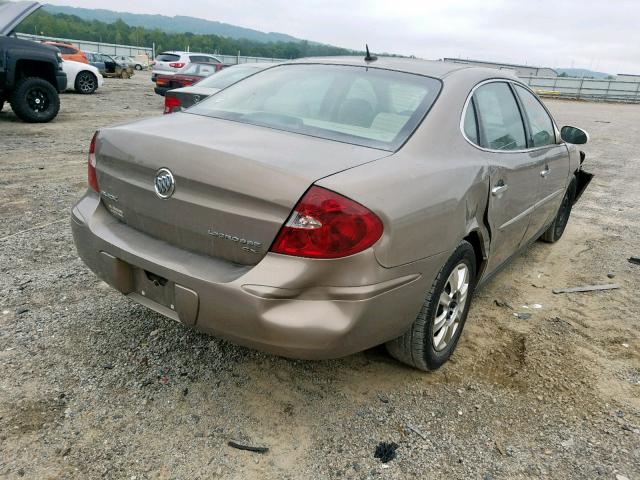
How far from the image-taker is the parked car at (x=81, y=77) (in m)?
15.3

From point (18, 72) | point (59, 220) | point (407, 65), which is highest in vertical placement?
point (407, 65)

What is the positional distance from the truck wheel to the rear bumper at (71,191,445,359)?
15.4 metres

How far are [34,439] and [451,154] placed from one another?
2.16 meters

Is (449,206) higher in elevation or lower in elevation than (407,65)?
lower

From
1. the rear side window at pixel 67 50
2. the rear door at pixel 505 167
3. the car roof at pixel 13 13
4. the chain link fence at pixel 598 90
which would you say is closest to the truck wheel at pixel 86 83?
the rear side window at pixel 67 50

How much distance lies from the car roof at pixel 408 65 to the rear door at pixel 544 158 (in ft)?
1.60

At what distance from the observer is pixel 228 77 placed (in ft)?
26.8

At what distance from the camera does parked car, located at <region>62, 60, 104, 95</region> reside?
15.3m

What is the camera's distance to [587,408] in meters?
2.61

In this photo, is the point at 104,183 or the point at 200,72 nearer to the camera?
the point at 104,183

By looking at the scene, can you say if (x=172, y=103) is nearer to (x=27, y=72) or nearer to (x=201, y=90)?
(x=201, y=90)

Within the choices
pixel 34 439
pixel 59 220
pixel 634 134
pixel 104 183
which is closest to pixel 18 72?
pixel 59 220

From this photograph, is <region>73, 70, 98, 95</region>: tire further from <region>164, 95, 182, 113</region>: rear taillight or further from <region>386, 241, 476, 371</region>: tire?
<region>386, 241, 476, 371</region>: tire

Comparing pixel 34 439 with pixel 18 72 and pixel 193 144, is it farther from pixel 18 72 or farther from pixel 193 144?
pixel 18 72
